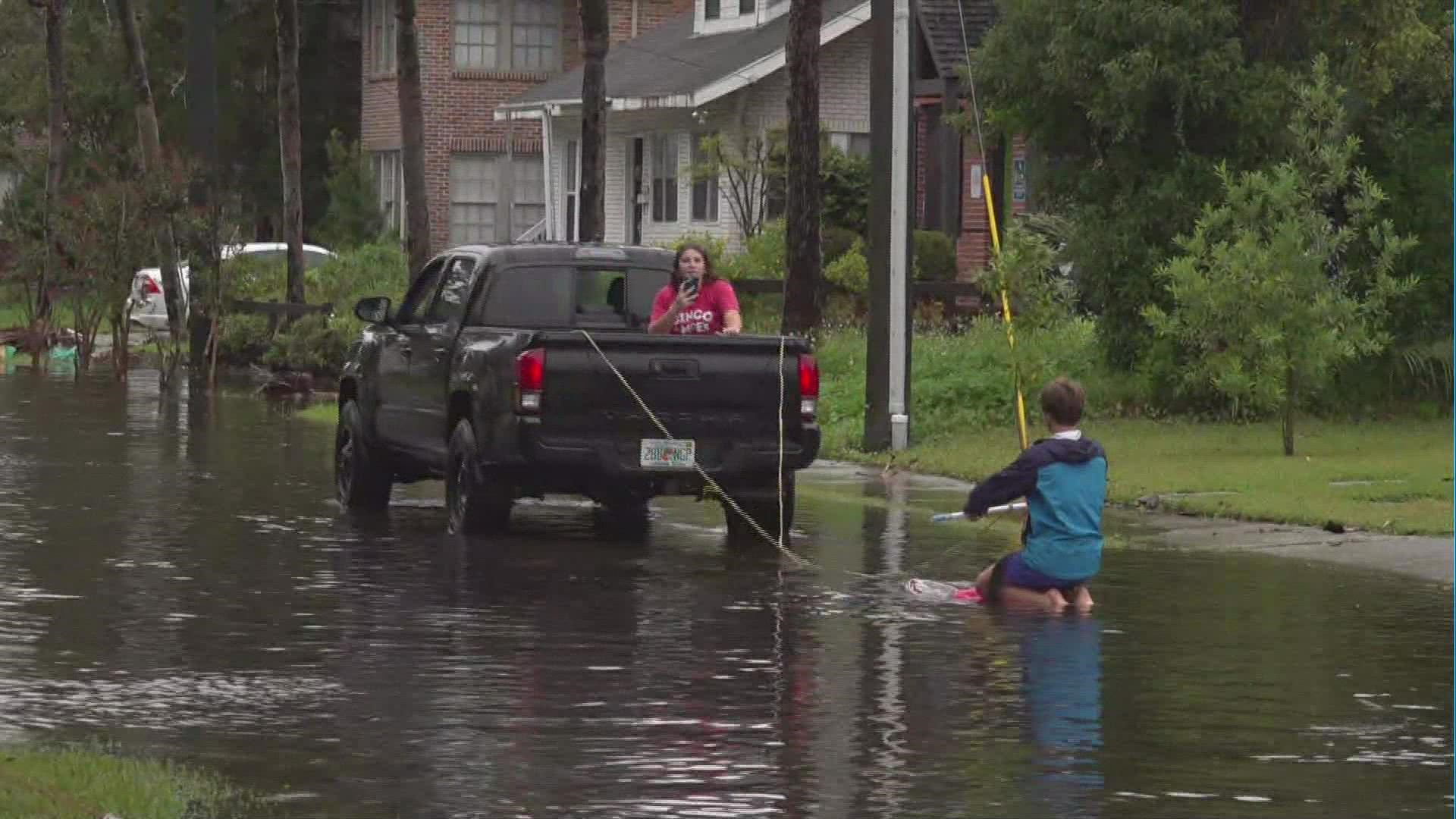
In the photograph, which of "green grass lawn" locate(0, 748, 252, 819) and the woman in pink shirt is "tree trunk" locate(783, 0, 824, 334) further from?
"green grass lawn" locate(0, 748, 252, 819)

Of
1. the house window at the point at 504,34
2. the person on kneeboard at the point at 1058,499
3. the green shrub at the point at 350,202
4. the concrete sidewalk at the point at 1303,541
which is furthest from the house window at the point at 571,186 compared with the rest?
the person on kneeboard at the point at 1058,499

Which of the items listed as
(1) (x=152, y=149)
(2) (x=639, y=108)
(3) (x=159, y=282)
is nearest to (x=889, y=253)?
(1) (x=152, y=149)

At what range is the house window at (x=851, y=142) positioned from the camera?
51781 mm

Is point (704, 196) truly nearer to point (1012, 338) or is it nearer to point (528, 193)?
point (528, 193)

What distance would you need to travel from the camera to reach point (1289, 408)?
78.9ft

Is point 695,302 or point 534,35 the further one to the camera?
point 534,35

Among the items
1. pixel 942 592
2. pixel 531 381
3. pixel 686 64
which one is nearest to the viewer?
pixel 942 592

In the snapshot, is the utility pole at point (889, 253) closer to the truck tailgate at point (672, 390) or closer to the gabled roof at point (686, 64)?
the truck tailgate at point (672, 390)

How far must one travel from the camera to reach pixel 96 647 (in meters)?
13.3

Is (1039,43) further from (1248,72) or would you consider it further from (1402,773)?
(1402,773)

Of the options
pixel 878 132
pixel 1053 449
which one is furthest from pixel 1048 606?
pixel 878 132

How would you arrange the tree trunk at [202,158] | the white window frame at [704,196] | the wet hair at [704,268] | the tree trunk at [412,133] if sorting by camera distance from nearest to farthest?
the wet hair at [704,268] → the tree trunk at [202,158] → the tree trunk at [412,133] → the white window frame at [704,196]

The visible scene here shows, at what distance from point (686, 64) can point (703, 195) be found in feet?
7.75

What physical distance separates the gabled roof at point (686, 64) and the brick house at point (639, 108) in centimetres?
6
